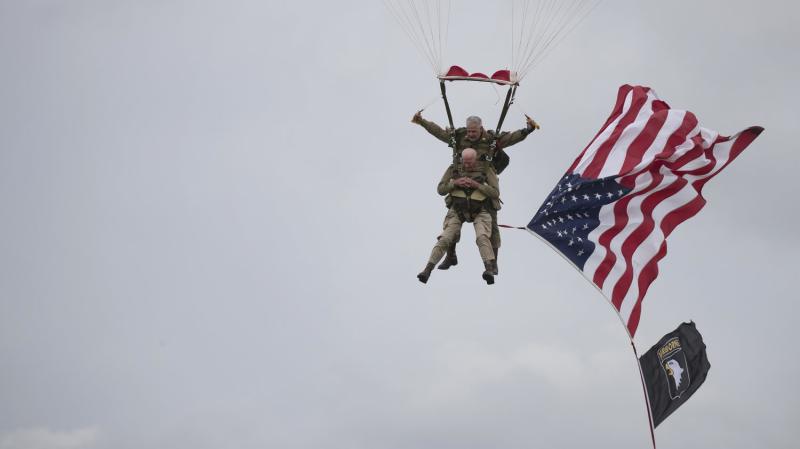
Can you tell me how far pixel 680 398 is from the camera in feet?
79.8

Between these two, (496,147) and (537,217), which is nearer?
(496,147)

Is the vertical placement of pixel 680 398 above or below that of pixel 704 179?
below

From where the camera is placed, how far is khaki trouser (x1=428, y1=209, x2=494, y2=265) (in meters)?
22.9

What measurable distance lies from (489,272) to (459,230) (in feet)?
4.22

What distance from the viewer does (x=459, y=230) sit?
923 inches

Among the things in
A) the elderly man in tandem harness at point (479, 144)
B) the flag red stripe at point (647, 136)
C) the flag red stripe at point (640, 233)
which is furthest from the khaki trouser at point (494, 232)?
the flag red stripe at point (647, 136)

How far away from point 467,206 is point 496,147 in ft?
3.78

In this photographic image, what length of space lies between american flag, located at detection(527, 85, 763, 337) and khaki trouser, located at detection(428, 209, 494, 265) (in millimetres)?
1862

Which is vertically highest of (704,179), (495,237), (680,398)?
(704,179)

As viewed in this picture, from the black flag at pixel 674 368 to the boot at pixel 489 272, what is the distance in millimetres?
3714

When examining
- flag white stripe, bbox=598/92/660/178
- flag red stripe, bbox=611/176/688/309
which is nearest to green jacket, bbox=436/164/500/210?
flag white stripe, bbox=598/92/660/178

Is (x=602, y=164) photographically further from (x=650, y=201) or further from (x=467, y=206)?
(x=467, y=206)

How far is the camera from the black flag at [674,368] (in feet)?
79.6

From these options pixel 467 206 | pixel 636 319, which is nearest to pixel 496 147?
pixel 467 206
